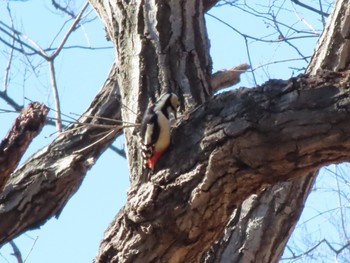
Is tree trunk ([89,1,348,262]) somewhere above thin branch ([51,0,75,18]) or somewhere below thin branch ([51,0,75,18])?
below

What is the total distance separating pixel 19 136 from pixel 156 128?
43 centimetres

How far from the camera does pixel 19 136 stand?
2.38 m

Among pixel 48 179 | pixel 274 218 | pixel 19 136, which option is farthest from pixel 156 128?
pixel 48 179

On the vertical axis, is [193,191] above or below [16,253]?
below

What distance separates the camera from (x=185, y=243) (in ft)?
8.33

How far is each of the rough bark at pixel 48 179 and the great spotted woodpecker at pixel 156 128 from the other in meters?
0.61

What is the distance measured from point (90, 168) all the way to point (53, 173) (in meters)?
0.23

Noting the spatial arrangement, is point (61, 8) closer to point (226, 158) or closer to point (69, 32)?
point (69, 32)

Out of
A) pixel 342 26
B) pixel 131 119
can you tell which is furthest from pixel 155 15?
pixel 342 26

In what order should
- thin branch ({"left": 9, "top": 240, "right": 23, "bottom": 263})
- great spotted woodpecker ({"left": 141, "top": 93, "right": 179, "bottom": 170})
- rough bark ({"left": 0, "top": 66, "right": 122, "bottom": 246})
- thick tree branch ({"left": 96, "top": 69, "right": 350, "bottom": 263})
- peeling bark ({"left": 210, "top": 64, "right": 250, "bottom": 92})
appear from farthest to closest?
peeling bark ({"left": 210, "top": 64, "right": 250, "bottom": 92}), thin branch ({"left": 9, "top": 240, "right": 23, "bottom": 263}), rough bark ({"left": 0, "top": 66, "right": 122, "bottom": 246}), great spotted woodpecker ({"left": 141, "top": 93, "right": 179, "bottom": 170}), thick tree branch ({"left": 96, "top": 69, "right": 350, "bottom": 263})

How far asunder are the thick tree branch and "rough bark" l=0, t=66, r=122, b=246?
816 mm

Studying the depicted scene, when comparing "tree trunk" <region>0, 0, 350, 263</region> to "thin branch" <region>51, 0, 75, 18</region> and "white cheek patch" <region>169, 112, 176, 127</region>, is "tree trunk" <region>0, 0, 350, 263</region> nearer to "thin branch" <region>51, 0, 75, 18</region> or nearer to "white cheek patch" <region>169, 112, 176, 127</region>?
"white cheek patch" <region>169, 112, 176, 127</region>

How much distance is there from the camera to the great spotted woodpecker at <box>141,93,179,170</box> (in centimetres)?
256

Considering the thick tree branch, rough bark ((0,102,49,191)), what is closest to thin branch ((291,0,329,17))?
the thick tree branch
